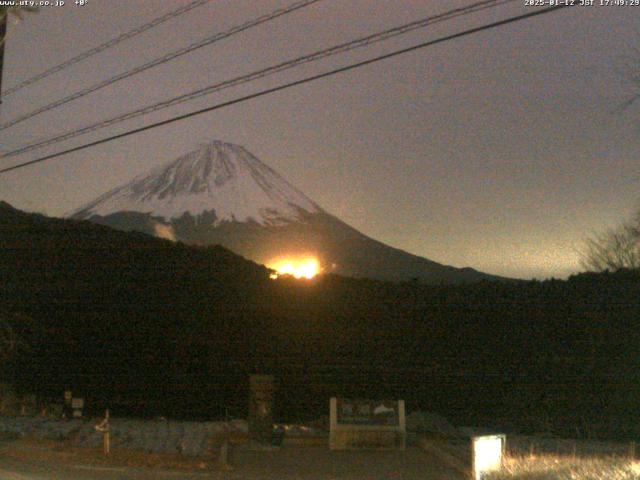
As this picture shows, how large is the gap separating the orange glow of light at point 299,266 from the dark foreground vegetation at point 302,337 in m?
1.98

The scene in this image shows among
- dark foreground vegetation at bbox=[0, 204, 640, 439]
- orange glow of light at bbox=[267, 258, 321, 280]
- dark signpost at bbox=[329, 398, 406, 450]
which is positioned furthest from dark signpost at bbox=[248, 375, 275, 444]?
orange glow of light at bbox=[267, 258, 321, 280]

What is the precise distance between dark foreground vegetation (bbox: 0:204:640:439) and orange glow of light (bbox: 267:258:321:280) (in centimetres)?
198

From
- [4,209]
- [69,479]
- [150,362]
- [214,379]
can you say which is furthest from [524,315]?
[4,209]

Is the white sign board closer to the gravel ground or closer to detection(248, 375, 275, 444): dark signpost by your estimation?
the gravel ground

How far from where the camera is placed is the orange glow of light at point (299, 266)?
22289mm

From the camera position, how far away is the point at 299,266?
23750mm

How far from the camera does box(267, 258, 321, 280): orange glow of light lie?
2229 cm

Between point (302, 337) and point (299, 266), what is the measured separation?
421 centimetres

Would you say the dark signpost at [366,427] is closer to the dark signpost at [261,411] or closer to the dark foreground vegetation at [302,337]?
the dark signpost at [261,411]

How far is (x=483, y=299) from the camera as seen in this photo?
63.3 feet

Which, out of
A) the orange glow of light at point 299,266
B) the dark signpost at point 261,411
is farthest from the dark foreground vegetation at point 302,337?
the dark signpost at point 261,411

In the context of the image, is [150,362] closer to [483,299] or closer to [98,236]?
[98,236]

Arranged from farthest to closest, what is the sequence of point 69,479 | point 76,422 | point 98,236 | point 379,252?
point 379,252 → point 98,236 → point 76,422 → point 69,479

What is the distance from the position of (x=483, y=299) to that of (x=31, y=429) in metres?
9.90
